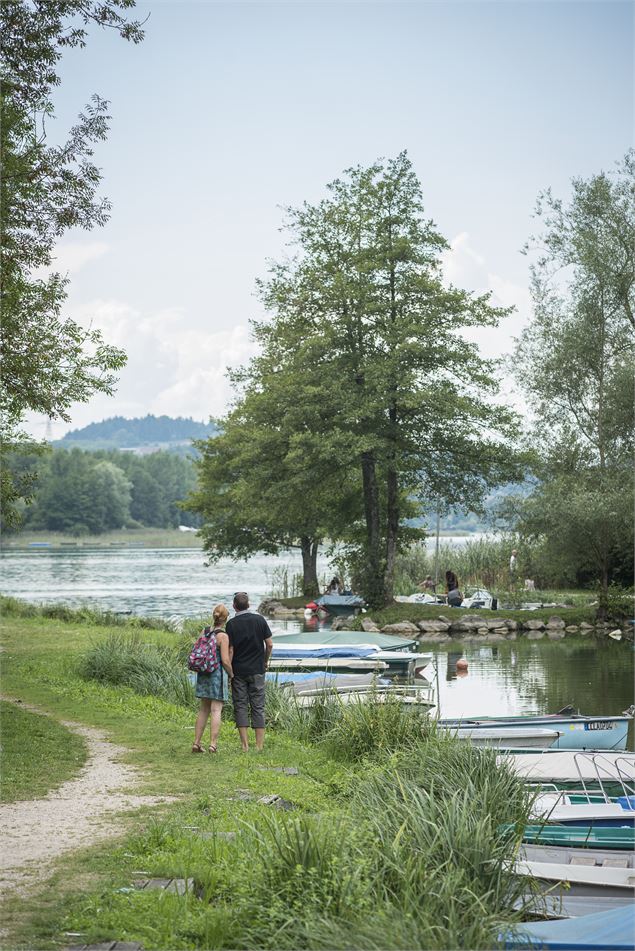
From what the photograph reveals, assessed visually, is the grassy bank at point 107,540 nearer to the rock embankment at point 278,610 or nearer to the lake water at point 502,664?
the lake water at point 502,664

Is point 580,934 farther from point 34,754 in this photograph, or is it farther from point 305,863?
point 34,754

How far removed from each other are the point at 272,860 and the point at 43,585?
57.2 meters

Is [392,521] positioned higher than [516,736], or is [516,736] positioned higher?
[392,521]

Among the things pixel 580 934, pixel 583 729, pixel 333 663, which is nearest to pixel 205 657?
pixel 583 729

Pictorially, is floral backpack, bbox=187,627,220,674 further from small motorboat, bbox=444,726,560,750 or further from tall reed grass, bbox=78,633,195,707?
tall reed grass, bbox=78,633,195,707

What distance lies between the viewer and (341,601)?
42062mm

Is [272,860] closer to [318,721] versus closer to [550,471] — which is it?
[318,721]

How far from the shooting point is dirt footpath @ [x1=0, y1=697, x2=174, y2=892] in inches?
293

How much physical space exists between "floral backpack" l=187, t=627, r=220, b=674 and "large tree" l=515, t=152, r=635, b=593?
922 inches

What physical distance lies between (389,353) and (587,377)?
7.31 m

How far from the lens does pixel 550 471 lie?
38.1 meters

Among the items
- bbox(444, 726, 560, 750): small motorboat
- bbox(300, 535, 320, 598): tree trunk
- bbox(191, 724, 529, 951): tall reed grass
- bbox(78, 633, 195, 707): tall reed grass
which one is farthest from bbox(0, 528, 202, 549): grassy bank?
bbox(191, 724, 529, 951): tall reed grass

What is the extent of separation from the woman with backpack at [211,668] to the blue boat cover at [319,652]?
11211mm

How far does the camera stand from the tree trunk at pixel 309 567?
49.1 m
